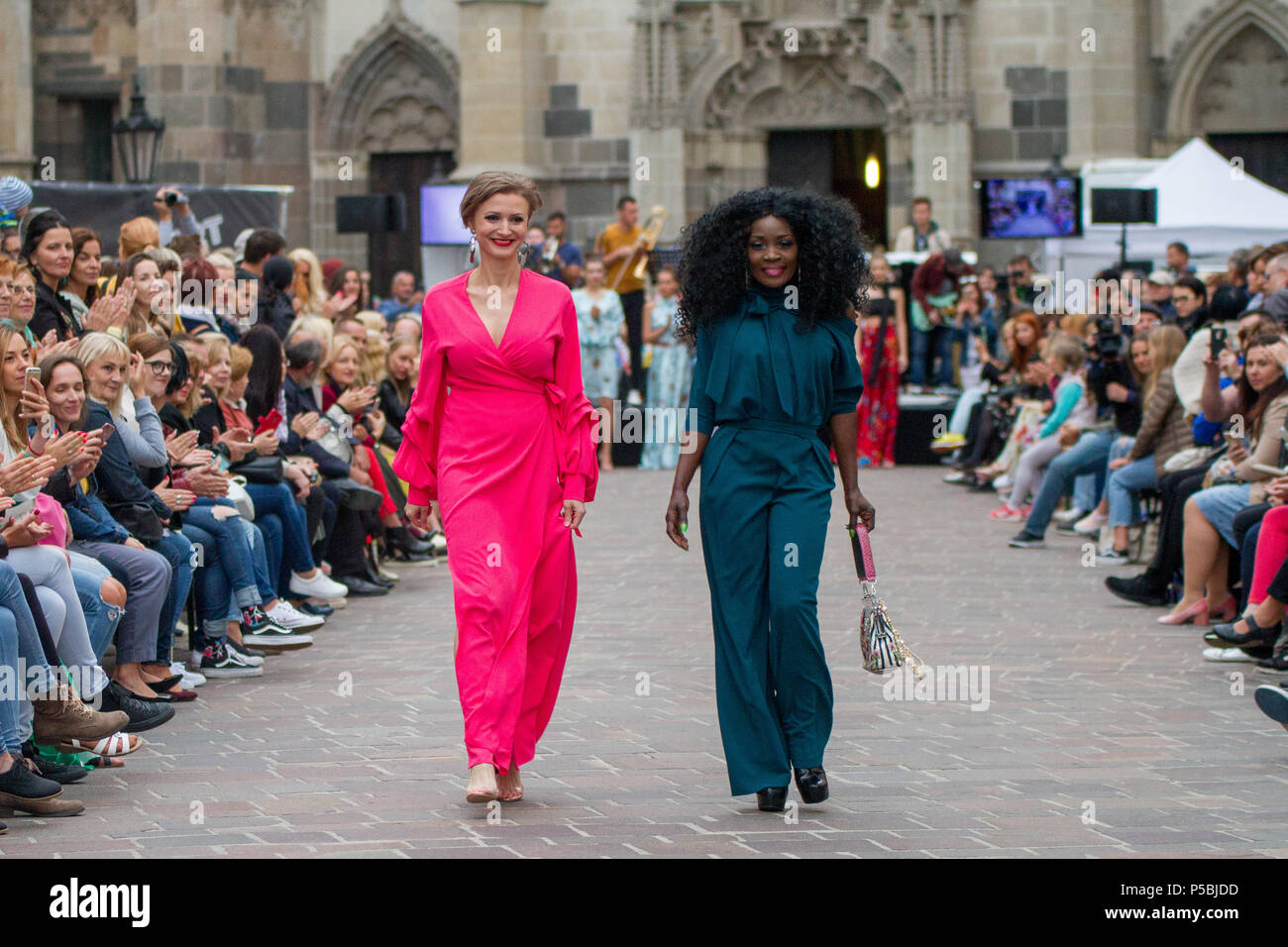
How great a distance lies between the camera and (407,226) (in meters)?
27.8

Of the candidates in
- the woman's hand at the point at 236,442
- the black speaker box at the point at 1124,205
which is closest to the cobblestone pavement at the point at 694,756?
the woman's hand at the point at 236,442

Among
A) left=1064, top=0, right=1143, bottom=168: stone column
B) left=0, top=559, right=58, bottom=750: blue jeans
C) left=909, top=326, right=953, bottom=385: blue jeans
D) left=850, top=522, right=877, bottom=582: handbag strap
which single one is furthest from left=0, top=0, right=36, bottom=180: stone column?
left=850, top=522, right=877, bottom=582: handbag strap

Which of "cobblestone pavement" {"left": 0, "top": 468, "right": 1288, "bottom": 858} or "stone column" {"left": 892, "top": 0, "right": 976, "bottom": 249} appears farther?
"stone column" {"left": 892, "top": 0, "right": 976, "bottom": 249}

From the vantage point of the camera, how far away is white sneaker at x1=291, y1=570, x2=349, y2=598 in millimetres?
10766

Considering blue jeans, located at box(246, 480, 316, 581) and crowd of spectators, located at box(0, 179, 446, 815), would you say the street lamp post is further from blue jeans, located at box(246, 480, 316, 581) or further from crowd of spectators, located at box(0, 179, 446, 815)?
blue jeans, located at box(246, 480, 316, 581)

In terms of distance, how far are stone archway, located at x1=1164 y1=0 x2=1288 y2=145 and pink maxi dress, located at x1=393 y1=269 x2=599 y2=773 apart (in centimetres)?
1998

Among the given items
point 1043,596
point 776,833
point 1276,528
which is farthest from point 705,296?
point 1043,596

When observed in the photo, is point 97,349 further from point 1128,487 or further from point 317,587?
point 1128,487

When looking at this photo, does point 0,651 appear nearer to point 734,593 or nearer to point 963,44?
point 734,593

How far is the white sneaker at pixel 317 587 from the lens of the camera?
10.8 meters

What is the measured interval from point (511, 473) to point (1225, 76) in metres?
20.7

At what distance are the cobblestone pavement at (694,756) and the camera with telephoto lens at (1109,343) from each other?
2.67 meters

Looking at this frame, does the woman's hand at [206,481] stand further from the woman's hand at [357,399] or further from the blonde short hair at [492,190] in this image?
the blonde short hair at [492,190]
